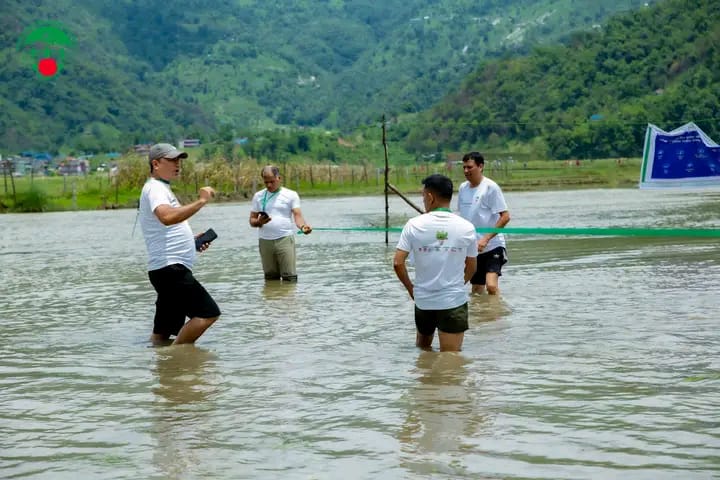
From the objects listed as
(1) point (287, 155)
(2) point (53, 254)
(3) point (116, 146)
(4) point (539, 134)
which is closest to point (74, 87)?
(3) point (116, 146)

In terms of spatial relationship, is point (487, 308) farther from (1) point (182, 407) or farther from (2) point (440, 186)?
(1) point (182, 407)

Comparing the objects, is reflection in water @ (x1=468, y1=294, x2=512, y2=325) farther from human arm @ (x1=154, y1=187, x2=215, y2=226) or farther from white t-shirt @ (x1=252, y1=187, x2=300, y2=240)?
human arm @ (x1=154, y1=187, x2=215, y2=226)

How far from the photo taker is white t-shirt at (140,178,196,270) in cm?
893

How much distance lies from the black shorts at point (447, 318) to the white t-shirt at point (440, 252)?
0.06m

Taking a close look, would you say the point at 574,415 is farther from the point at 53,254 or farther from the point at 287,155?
the point at 287,155

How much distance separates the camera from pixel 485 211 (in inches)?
460

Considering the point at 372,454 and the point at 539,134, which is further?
the point at 539,134

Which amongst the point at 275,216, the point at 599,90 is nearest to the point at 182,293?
the point at 275,216

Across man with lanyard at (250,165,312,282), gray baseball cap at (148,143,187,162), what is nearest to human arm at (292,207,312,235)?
man with lanyard at (250,165,312,282)

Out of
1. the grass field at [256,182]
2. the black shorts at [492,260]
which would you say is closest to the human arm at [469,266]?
the black shorts at [492,260]

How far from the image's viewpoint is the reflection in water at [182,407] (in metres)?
5.91

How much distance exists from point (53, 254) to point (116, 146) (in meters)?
146

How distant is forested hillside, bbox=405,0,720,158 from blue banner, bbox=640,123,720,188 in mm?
83302

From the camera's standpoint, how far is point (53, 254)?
2348cm
